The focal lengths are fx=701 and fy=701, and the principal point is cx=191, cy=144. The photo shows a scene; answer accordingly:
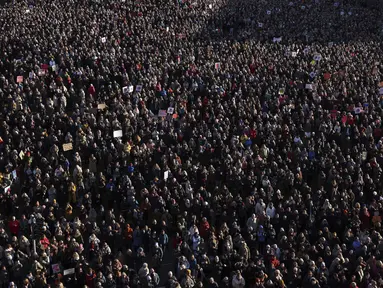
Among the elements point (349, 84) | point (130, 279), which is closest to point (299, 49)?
point (349, 84)

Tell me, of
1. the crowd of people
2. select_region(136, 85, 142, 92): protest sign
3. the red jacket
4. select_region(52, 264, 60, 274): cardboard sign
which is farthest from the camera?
select_region(136, 85, 142, 92): protest sign

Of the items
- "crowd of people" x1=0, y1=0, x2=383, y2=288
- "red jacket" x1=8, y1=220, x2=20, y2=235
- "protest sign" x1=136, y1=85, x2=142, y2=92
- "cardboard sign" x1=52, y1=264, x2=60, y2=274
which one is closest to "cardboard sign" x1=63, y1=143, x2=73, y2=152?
"crowd of people" x1=0, y1=0, x2=383, y2=288

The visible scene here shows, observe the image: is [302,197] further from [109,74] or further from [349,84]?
[109,74]

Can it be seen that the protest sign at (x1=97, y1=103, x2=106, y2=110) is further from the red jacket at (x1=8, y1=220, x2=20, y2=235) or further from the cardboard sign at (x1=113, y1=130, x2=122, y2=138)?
the red jacket at (x1=8, y1=220, x2=20, y2=235)

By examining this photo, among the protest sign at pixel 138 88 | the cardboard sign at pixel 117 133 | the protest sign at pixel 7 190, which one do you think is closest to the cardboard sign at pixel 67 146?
the cardboard sign at pixel 117 133

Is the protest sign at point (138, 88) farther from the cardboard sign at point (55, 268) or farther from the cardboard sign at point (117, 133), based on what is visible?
the cardboard sign at point (55, 268)

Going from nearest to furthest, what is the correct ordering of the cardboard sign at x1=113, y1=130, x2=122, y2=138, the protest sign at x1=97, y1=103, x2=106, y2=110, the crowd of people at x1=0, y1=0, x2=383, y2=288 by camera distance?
the crowd of people at x1=0, y1=0, x2=383, y2=288, the cardboard sign at x1=113, y1=130, x2=122, y2=138, the protest sign at x1=97, y1=103, x2=106, y2=110
